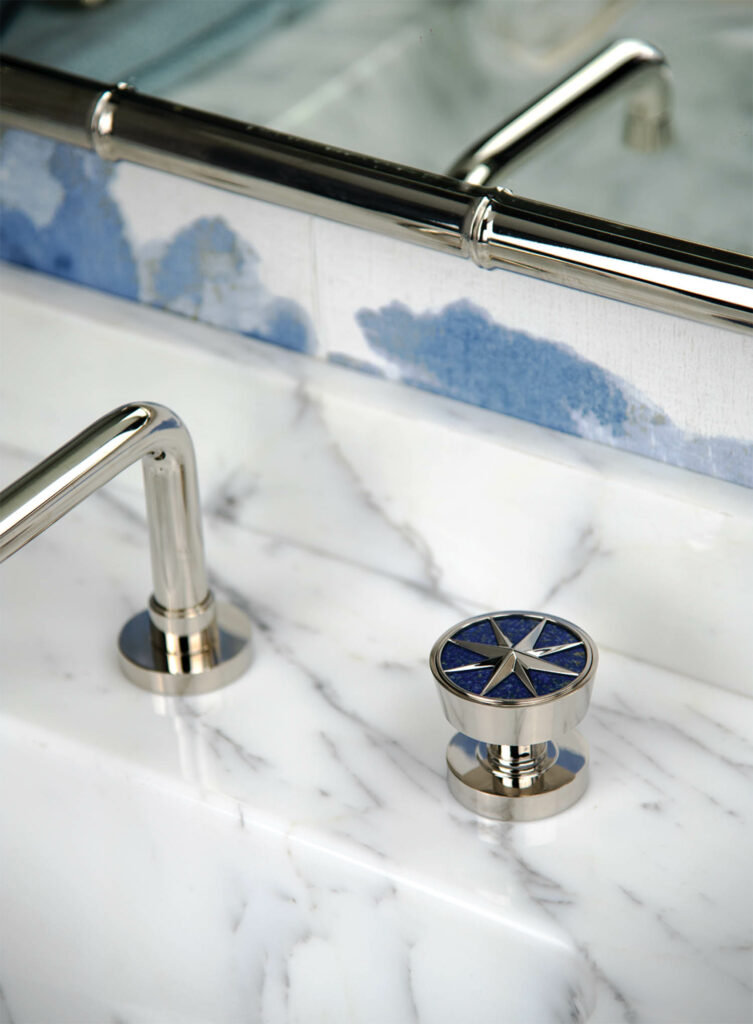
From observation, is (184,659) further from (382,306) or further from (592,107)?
(592,107)

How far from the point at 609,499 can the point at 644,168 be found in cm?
18

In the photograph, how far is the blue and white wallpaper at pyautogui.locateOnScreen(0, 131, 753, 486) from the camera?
70 centimetres

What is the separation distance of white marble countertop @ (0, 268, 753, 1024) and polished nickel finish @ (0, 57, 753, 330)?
11 cm

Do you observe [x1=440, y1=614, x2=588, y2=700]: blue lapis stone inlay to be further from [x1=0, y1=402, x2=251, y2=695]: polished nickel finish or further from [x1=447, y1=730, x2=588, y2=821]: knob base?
[x1=0, y1=402, x2=251, y2=695]: polished nickel finish

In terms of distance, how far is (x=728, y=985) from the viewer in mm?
589

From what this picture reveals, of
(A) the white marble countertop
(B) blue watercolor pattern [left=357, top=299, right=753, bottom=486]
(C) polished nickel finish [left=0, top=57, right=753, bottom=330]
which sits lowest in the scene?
(A) the white marble countertop

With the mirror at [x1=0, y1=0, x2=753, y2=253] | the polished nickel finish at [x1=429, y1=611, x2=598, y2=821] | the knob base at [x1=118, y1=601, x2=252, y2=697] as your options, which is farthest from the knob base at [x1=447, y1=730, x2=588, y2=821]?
the mirror at [x1=0, y1=0, x2=753, y2=253]

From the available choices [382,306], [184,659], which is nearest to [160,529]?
[184,659]

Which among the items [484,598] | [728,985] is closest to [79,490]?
[484,598]

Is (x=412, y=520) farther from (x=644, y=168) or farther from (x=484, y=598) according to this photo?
(x=644, y=168)

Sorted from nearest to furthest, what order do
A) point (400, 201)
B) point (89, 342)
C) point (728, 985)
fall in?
point (728, 985) → point (400, 201) → point (89, 342)

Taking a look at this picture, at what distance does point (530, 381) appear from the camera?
75cm

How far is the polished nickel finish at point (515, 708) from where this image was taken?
613 millimetres

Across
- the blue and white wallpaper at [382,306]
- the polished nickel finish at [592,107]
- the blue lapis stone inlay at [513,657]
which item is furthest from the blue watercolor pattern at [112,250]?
the blue lapis stone inlay at [513,657]
